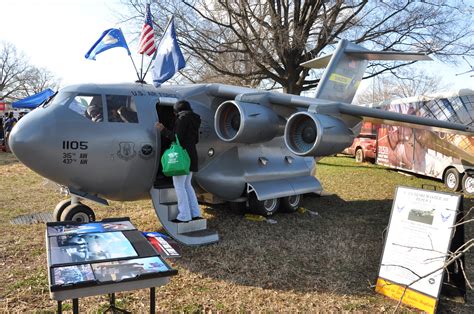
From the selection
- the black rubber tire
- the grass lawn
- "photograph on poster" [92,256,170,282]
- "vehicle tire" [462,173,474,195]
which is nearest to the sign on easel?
the grass lawn

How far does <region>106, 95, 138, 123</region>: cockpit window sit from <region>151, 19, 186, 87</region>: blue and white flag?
3.02ft

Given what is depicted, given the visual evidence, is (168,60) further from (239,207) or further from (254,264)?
(254,264)

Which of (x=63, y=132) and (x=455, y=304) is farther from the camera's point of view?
(x=63, y=132)

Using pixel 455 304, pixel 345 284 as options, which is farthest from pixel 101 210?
pixel 455 304

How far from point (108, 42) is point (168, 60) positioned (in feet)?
6.80

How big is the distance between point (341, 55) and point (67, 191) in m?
7.11

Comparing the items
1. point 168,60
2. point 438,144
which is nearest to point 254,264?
point 168,60

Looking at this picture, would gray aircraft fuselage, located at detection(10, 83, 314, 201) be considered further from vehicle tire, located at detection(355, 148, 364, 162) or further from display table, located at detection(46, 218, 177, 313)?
vehicle tire, located at detection(355, 148, 364, 162)

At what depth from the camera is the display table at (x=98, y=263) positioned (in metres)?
2.56

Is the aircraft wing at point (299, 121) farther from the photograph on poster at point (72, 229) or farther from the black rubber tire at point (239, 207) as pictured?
the photograph on poster at point (72, 229)

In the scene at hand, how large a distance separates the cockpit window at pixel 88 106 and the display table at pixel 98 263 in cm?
347

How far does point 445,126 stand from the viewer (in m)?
7.18

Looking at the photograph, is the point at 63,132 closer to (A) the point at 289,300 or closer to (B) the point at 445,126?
(A) the point at 289,300

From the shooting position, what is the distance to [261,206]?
863 centimetres
